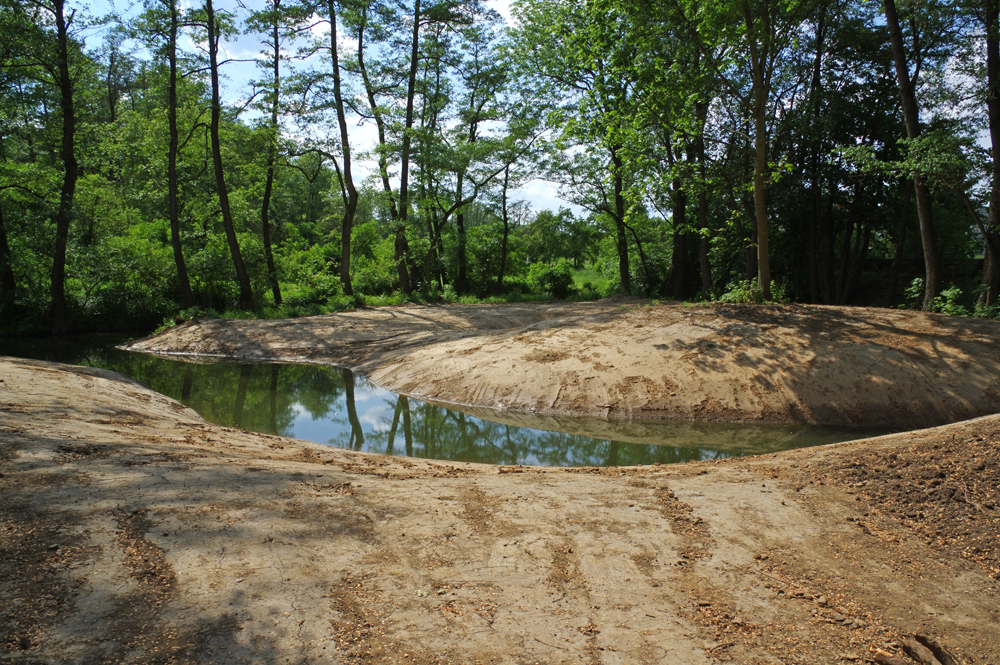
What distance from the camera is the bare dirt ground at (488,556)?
2.57 meters

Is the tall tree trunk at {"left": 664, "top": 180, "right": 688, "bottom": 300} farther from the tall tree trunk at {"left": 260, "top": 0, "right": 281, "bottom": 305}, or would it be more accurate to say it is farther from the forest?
the tall tree trunk at {"left": 260, "top": 0, "right": 281, "bottom": 305}

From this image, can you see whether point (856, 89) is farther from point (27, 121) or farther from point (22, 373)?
point (27, 121)

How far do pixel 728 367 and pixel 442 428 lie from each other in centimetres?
482

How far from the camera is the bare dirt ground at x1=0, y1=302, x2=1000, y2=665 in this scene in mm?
2566

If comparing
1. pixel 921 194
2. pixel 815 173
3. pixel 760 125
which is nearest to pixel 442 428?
pixel 760 125

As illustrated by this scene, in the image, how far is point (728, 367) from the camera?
953 cm

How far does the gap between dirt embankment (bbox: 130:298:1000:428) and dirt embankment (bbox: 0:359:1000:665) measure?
3.71 meters

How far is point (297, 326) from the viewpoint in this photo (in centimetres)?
1714

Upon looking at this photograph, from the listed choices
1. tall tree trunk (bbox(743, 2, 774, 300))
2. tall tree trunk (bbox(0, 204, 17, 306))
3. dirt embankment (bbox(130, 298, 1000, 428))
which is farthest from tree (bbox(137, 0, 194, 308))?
tall tree trunk (bbox(743, 2, 774, 300))

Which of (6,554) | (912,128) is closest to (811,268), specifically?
(912,128)

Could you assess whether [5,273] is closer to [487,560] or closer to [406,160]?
[406,160]

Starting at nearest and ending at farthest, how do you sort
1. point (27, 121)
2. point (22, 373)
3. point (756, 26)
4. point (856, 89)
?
point (22, 373)
point (756, 26)
point (27, 121)
point (856, 89)

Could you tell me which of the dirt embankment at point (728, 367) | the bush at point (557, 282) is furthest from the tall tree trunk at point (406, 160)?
the dirt embankment at point (728, 367)

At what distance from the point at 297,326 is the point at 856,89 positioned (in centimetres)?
2007
